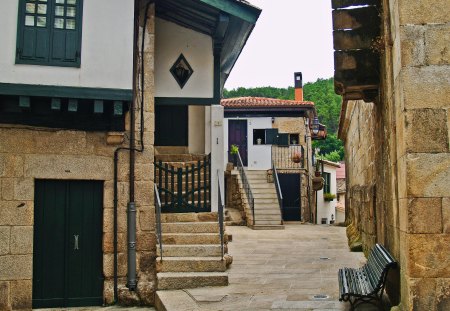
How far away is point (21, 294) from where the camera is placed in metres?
8.05

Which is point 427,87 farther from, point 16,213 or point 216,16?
point 16,213

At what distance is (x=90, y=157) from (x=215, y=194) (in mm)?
2496

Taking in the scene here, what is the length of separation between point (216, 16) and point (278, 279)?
443cm

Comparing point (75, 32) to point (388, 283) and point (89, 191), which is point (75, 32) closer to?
point (89, 191)

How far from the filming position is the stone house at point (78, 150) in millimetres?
8047

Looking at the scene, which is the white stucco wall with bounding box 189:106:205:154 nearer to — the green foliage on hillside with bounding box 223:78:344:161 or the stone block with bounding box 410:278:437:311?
the stone block with bounding box 410:278:437:311

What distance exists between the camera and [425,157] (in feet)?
15.9

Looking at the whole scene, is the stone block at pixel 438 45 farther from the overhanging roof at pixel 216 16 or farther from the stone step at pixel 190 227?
the stone step at pixel 190 227

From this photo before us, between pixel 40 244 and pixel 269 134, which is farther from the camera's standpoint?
pixel 269 134

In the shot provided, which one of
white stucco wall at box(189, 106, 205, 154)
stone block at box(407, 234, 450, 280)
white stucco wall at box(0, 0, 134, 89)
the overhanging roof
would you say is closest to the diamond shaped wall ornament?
the overhanging roof

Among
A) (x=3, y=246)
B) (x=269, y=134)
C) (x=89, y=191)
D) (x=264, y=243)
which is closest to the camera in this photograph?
(x=3, y=246)

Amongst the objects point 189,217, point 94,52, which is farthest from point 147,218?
point 94,52

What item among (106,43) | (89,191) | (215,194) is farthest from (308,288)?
(106,43)

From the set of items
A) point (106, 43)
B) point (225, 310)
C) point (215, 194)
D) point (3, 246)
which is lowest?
point (225, 310)
